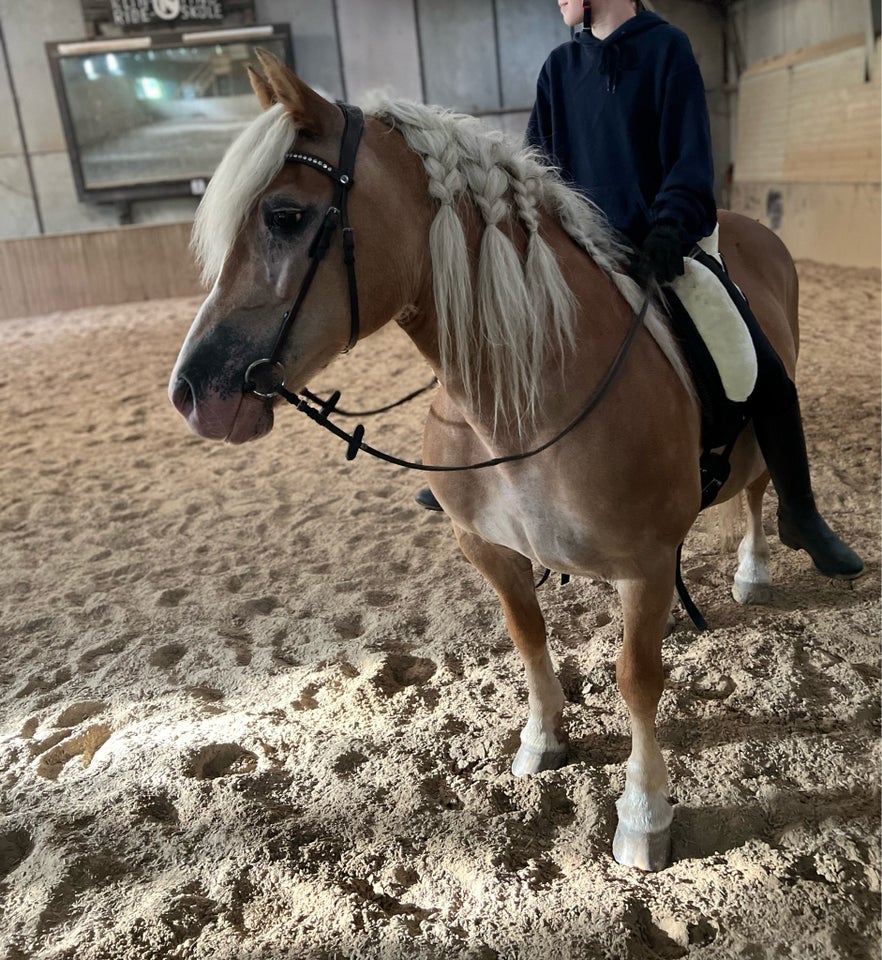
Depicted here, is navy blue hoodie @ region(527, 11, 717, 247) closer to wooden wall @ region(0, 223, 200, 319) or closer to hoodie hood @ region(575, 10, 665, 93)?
hoodie hood @ region(575, 10, 665, 93)

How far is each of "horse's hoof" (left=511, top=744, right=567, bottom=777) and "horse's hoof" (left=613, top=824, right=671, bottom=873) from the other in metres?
0.30

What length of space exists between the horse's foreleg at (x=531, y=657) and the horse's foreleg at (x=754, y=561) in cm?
99

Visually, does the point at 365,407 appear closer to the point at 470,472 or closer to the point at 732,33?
the point at 470,472

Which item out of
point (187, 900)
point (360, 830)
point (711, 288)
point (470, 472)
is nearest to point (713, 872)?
point (360, 830)

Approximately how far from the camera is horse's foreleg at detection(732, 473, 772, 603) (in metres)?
2.67

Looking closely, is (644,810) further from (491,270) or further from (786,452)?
(491,270)

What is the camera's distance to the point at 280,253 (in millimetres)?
1269

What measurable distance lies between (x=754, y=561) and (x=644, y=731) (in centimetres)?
117

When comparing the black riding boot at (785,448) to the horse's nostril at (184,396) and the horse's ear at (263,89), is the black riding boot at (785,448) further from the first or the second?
the horse's nostril at (184,396)

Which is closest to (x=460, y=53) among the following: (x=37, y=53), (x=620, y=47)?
(x=37, y=53)

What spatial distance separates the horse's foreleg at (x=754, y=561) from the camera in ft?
8.76

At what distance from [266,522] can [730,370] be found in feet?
8.36

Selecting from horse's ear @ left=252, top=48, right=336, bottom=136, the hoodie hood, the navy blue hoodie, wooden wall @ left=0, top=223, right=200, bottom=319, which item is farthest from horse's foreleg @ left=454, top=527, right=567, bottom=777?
wooden wall @ left=0, top=223, right=200, bottom=319

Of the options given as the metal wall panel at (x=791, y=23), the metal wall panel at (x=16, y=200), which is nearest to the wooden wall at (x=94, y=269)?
the metal wall panel at (x=16, y=200)
